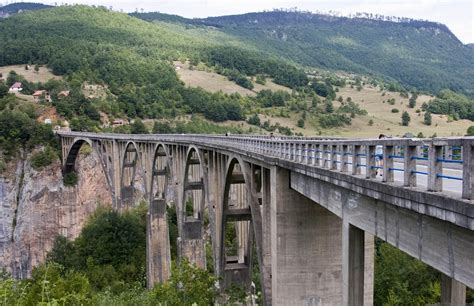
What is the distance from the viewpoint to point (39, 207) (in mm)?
75688

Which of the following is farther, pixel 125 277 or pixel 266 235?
pixel 125 277

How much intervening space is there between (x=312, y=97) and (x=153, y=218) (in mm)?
107414

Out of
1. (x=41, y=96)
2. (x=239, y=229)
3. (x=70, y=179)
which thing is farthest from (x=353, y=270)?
(x=41, y=96)

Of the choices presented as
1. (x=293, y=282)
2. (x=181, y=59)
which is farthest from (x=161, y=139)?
(x=181, y=59)

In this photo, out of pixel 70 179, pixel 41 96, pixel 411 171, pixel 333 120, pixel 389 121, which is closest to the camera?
pixel 411 171

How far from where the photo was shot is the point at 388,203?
33.3 ft

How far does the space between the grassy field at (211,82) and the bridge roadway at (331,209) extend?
105 metres

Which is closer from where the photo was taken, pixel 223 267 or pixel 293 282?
pixel 293 282

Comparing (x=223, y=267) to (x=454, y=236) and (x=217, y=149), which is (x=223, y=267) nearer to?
(x=217, y=149)

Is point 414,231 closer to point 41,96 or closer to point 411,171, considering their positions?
point 411,171

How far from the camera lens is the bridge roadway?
8.16 metres

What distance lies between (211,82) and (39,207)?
8341cm

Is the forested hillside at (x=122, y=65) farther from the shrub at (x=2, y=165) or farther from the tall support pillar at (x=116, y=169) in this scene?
the tall support pillar at (x=116, y=169)

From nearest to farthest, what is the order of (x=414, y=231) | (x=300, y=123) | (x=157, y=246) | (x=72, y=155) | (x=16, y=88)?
(x=414, y=231) < (x=157, y=246) < (x=72, y=155) < (x=16, y=88) < (x=300, y=123)
